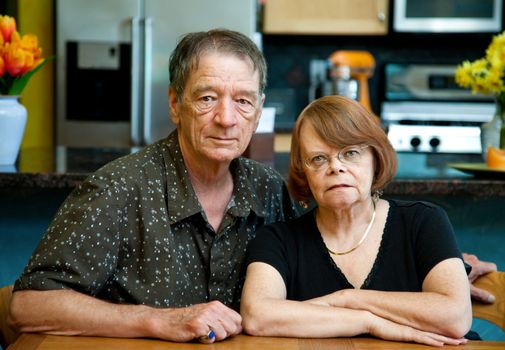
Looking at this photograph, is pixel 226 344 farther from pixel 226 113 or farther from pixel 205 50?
pixel 205 50

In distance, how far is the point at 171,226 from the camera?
1972 millimetres

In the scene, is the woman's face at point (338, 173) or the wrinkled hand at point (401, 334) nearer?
the wrinkled hand at point (401, 334)

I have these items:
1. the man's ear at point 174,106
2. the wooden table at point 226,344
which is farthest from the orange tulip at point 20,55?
the wooden table at point 226,344

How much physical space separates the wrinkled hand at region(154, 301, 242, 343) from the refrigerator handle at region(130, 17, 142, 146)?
312cm

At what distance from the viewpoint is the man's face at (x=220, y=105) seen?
195 centimetres

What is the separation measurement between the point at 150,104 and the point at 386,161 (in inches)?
116

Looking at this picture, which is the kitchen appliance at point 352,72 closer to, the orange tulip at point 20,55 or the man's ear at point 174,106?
the orange tulip at point 20,55

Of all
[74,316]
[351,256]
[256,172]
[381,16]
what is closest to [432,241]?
[351,256]

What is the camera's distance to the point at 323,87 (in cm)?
538

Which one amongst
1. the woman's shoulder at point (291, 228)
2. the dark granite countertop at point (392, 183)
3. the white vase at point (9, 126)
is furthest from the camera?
the white vase at point (9, 126)

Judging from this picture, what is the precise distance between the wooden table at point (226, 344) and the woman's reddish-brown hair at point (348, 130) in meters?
0.44

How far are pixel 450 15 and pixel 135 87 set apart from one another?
1.90 meters

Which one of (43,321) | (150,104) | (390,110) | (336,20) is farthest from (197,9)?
(43,321)

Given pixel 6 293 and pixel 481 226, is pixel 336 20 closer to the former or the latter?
pixel 481 226
